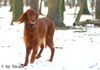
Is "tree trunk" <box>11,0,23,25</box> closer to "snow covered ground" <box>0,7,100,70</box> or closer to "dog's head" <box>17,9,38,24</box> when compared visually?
"snow covered ground" <box>0,7,100,70</box>

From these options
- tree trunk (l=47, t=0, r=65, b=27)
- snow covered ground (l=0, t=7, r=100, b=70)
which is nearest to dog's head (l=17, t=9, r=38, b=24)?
snow covered ground (l=0, t=7, r=100, b=70)

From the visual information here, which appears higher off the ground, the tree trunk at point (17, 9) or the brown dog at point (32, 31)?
the brown dog at point (32, 31)

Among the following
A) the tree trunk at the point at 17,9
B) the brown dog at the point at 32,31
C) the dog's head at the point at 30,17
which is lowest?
the tree trunk at the point at 17,9

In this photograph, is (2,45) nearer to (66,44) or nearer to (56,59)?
(66,44)

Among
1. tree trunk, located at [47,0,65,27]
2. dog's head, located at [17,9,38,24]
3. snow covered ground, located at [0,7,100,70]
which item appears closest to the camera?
dog's head, located at [17,9,38,24]

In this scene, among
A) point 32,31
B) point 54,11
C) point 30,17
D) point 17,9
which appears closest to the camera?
point 30,17

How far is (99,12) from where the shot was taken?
25.3 m

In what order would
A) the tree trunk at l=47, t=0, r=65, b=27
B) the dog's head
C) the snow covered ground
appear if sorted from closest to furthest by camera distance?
the dog's head
the snow covered ground
the tree trunk at l=47, t=0, r=65, b=27

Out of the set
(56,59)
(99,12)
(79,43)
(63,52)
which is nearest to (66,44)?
(79,43)

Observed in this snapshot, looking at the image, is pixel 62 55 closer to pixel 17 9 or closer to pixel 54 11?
pixel 54 11

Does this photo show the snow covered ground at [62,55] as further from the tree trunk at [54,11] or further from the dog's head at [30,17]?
the tree trunk at [54,11]

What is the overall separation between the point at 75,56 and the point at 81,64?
1.37 m

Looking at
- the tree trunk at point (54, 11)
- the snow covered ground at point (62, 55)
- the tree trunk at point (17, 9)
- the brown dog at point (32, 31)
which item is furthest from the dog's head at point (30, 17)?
the tree trunk at point (17, 9)

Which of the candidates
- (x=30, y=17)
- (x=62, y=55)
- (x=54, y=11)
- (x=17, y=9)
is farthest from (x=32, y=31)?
(x=17, y=9)
